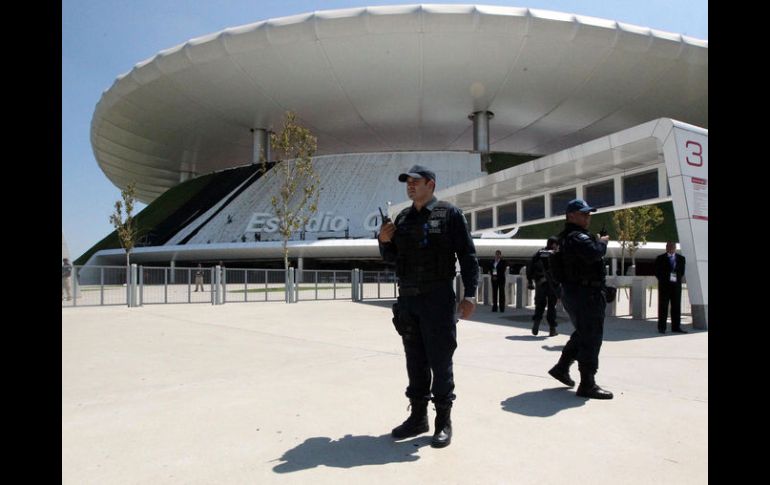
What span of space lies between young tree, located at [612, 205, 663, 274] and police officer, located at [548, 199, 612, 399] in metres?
29.9

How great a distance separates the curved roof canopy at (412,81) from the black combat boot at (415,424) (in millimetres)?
22796

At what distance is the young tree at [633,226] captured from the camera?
→ 3219cm

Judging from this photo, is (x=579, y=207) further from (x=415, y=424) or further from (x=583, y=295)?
(x=415, y=424)

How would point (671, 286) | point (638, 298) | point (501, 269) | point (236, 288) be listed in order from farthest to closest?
point (236, 288)
point (501, 269)
point (638, 298)
point (671, 286)

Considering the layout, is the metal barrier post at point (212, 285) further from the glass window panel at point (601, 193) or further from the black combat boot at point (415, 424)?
the black combat boot at point (415, 424)

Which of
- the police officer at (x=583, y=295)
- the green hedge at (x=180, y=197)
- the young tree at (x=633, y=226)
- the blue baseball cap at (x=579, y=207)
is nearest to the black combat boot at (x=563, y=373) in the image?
the police officer at (x=583, y=295)

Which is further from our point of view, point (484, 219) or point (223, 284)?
point (484, 219)

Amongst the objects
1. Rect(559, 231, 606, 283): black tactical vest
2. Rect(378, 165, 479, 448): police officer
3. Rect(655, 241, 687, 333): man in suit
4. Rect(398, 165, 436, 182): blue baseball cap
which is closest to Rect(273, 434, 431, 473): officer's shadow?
Rect(378, 165, 479, 448): police officer

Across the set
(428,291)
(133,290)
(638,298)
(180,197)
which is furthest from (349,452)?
(180,197)

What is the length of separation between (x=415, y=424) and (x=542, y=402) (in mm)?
1298

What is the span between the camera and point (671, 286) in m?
8.67

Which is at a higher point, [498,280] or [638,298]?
[498,280]
